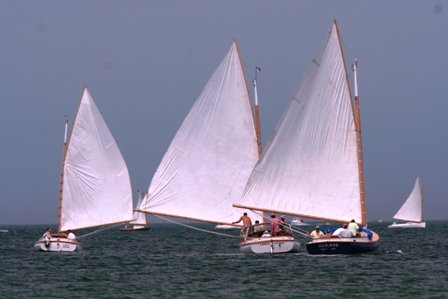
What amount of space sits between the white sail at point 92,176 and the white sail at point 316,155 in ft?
65.8

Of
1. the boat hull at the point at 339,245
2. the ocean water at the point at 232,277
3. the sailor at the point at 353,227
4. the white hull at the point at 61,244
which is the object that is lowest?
the ocean water at the point at 232,277

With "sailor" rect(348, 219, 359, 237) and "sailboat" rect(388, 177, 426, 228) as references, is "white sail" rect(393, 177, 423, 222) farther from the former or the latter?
"sailor" rect(348, 219, 359, 237)

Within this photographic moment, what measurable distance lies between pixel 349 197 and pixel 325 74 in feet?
23.3

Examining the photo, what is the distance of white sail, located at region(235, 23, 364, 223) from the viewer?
192 ft

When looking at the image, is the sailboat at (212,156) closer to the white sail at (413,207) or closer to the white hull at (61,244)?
the white hull at (61,244)

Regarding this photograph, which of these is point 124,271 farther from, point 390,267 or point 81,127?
point 81,127

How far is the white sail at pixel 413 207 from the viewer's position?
169238mm

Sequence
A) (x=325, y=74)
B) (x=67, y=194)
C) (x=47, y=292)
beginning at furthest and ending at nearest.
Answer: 1. (x=67, y=194)
2. (x=325, y=74)
3. (x=47, y=292)

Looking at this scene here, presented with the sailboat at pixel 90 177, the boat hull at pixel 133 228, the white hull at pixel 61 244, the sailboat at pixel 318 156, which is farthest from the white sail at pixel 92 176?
the boat hull at pixel 133 228

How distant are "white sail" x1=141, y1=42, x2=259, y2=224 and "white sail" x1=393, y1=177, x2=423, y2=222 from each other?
4187 inches

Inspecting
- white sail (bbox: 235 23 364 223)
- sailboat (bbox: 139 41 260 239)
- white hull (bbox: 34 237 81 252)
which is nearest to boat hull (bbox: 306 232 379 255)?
white sail (bbox: 235 23 364 223)

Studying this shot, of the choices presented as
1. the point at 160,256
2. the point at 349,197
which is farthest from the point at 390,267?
the point at 160,256

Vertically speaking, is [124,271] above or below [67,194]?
below

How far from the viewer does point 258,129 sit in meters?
65.3
